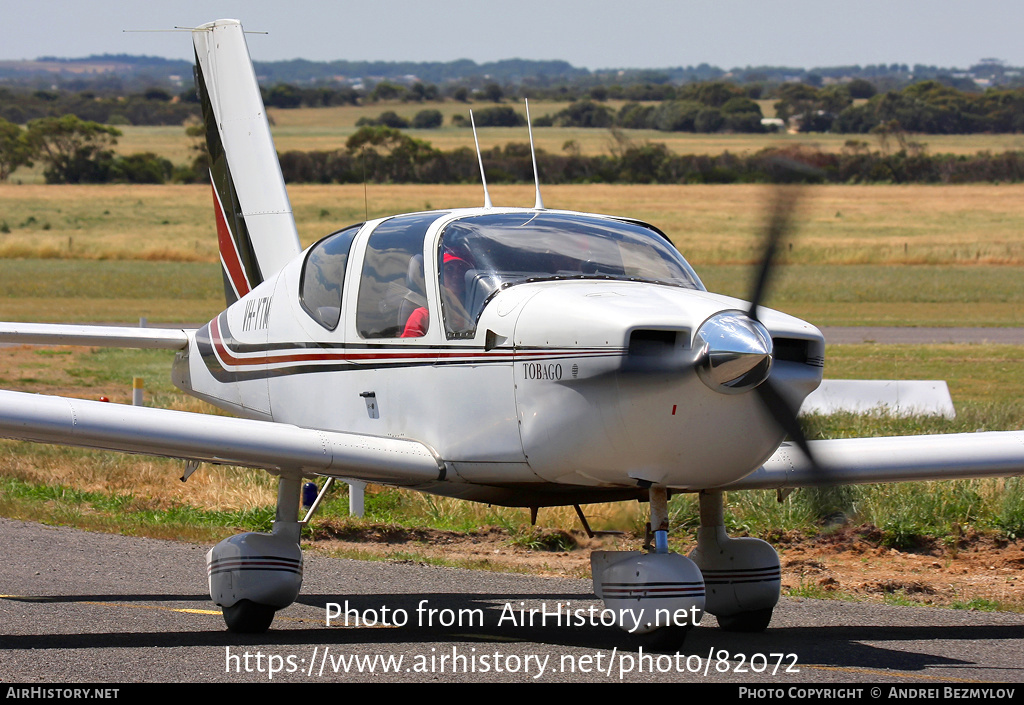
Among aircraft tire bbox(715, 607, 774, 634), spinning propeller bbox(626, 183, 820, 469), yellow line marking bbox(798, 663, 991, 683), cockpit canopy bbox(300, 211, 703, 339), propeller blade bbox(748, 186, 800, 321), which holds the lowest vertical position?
aircraft tire bbox(715, 607, 774, 634)

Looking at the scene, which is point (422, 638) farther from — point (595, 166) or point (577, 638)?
point (595, 166)

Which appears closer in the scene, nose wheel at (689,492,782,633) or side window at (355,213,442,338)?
side window at (355,213,442,338)

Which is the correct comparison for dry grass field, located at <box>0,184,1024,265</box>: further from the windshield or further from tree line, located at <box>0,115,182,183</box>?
the windshield

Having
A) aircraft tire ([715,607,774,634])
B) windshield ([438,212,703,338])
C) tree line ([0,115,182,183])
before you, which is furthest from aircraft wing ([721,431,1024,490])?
tree line ([0,115,182,183])

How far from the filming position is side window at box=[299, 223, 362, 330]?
816cm

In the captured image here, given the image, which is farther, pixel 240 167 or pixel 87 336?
pixel 240 167

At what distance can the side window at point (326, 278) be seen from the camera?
816 centimetres

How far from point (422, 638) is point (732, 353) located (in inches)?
108

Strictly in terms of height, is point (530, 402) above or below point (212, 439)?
above

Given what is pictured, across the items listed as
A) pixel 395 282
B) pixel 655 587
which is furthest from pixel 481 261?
pixel 655 587

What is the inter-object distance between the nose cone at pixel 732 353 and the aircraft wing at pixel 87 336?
5173mm

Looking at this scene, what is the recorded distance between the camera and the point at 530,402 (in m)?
6.73

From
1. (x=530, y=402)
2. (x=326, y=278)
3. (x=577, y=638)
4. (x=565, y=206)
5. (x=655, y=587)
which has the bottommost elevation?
(x=565, y=206)

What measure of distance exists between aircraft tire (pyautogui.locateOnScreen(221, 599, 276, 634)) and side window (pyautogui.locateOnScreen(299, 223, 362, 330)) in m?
1.82
